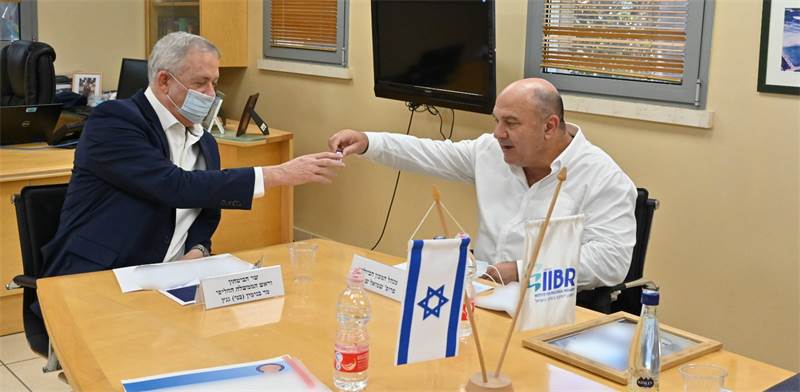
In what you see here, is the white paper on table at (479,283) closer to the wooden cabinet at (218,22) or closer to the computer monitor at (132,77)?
the computer monitor at (132,77)

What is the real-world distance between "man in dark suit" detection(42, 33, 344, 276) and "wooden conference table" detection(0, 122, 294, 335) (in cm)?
137

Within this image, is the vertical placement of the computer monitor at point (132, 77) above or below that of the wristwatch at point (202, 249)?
above

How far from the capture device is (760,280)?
10.9 ft

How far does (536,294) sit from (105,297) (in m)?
1.15

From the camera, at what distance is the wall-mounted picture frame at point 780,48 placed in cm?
313

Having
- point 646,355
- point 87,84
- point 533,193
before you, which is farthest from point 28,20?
point 646,355

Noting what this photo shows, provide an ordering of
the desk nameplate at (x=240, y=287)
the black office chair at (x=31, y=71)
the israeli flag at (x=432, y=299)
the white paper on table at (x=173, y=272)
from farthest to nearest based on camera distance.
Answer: the black office chair at (x=31, y=71)
the white paper on table at (x=173, y=272)
the desk nameplate at (x=240, y=287)
the israeli flag at (x=432, y=299)

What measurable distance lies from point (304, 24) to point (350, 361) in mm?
4074

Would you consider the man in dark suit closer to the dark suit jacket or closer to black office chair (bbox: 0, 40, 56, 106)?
the dark suit jacket

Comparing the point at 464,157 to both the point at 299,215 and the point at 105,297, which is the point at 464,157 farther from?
the point at 299,215

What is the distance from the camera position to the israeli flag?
1.58 meters

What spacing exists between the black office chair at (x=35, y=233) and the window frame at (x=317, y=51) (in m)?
2.59

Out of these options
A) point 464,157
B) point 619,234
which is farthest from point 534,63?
point 619,234

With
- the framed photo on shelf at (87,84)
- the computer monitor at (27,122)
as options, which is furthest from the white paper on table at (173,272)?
the framed photo on shelf at (87,84)
